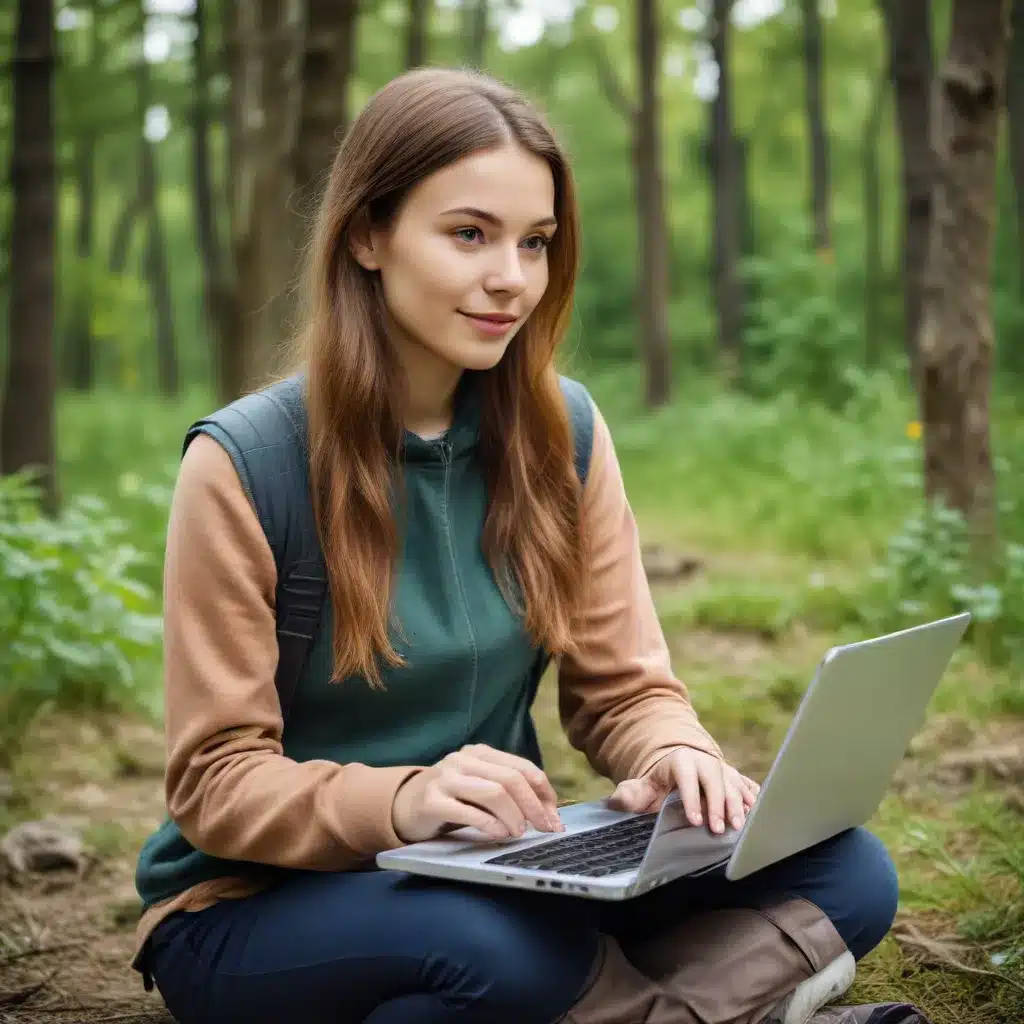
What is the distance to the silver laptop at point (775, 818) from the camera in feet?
6.24

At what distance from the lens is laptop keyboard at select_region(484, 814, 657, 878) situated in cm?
198

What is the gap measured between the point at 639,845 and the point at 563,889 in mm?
262

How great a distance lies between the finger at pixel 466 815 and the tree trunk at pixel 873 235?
17.6 metres

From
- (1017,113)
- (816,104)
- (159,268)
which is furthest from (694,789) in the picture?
(159,268)

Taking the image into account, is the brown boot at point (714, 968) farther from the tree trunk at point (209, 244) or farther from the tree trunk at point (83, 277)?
the tree trunk at point (83, 277)

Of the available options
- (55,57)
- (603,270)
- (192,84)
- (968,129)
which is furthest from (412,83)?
(603,270)

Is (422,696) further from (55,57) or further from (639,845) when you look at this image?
(55,57)

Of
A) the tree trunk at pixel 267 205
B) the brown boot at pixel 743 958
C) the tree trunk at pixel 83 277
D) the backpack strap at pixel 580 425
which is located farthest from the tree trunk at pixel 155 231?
the brown boot at pixel 743 958

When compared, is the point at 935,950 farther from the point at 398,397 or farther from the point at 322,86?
the point at 322,86

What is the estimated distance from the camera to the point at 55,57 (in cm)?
765

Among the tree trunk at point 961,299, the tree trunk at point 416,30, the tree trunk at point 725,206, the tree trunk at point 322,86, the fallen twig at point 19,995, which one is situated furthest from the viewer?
the tree trunk at point 725,206

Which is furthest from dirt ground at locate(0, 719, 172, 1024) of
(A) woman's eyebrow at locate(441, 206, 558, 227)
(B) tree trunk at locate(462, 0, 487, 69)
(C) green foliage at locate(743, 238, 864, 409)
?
(B) tree trunk at locate(462, 0, 487, 69)

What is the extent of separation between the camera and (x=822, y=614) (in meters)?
6.10

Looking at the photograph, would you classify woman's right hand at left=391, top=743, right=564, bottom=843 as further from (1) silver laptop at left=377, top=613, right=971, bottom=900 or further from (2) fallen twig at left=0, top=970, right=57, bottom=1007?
(2) fallen twig at left=0, top=970, right=57, bottom=1007
